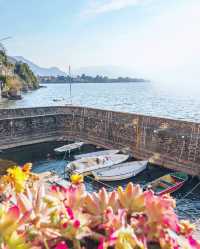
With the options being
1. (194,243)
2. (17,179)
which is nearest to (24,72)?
(17,179)

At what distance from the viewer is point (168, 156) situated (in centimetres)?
2036

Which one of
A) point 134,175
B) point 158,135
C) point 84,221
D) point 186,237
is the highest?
point 84,221

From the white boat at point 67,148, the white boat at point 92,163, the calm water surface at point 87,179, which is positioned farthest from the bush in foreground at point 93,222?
the white boat at point 67,148

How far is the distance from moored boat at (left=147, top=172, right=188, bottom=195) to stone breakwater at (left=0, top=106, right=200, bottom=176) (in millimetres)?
1701

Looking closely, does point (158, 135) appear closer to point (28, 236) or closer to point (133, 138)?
point (133, 138)

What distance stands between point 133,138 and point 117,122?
2462 mm

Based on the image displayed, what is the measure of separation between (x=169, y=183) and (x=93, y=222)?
15665mm

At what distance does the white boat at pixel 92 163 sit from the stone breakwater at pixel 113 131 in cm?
241

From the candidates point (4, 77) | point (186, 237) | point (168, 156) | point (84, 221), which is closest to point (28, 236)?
point (84, 221)

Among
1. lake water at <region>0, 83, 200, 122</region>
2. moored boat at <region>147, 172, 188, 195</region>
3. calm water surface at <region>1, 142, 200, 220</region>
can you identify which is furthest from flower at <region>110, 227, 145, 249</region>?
lake water at <region>0, 83, 200, 122</region>

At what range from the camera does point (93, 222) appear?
4.35 feet

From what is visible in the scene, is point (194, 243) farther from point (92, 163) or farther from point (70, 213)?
point (92, 163)

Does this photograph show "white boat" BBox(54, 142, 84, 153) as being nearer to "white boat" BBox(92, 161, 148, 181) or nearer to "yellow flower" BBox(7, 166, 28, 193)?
"white boat" BBox(92, 161, 148, 181)

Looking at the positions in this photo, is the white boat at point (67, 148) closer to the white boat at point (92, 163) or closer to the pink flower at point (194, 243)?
the white boat at point (92, 163)
